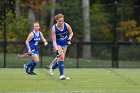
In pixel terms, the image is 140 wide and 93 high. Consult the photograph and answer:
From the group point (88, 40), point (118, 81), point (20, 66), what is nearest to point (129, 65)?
point (88, 40)

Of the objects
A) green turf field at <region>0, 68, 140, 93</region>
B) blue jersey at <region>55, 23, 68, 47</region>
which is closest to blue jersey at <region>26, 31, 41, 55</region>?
green turf field at <region>0, 68, 140, 93</region>

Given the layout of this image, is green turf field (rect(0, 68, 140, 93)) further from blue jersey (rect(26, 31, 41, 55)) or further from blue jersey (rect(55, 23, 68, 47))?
blue jersey (rect(26, 31, 41, 55))

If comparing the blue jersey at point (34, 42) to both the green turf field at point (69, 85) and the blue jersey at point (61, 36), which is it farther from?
the blue jersey at point (61, 36)

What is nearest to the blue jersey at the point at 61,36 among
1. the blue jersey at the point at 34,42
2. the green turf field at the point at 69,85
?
the green turf field at the point at 69,85

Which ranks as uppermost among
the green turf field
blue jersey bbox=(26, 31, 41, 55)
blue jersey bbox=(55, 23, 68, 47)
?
blue jersey bbox=(55, 23, 68, 47)

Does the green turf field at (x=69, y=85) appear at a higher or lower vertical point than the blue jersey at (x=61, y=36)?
lower

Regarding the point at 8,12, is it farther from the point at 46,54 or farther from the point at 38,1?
the point at 38,1

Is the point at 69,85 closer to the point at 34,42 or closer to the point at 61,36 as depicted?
the point at 61,36

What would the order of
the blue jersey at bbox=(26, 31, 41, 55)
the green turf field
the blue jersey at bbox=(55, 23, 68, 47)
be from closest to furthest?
the green turf field → the blue jersey at bbox=(55, 23, 68, 47) → the blue jersey at bbox=(26, 31, 41, 55)

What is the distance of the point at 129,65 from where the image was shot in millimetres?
26859

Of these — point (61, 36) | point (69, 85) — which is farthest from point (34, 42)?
point (69, 85)

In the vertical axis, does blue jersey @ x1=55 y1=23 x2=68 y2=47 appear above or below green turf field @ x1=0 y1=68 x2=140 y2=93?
above

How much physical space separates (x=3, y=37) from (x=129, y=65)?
6168mm

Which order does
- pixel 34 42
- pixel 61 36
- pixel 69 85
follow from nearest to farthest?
pixel 69 85 < pixel 61 36 < pixel 34 42
